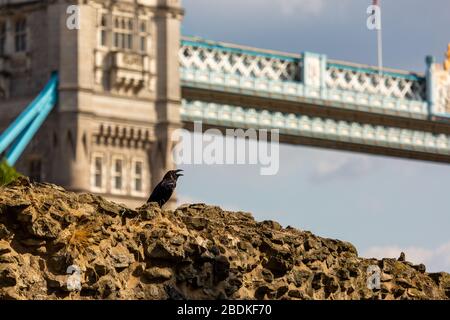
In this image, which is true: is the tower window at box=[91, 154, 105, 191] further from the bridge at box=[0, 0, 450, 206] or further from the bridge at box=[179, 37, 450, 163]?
the bridge at box=[179, 37, 450, 163]

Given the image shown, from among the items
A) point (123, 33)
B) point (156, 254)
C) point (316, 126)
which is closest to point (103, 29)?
point (123, 33)

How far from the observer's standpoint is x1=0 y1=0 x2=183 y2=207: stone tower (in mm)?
117625

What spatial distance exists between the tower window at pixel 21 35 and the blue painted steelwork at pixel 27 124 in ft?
17.0

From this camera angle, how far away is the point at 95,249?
122 ft

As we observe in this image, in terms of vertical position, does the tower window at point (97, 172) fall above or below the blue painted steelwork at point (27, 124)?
below

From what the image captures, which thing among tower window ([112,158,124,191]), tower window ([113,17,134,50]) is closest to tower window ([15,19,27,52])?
tower window ([113,17,134,50])

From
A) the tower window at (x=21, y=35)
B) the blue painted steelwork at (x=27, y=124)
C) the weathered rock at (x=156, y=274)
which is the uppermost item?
the tower window at (x=21, y=35)

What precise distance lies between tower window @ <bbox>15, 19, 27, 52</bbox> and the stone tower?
6cm

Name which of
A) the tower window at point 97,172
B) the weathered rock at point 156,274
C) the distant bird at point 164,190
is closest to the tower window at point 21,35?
the tower window at point 97,172

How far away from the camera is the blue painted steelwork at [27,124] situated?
11406 cm

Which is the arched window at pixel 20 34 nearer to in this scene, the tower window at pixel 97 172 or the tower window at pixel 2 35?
the tower window at pixel 2 35

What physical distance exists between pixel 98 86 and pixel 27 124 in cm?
502
